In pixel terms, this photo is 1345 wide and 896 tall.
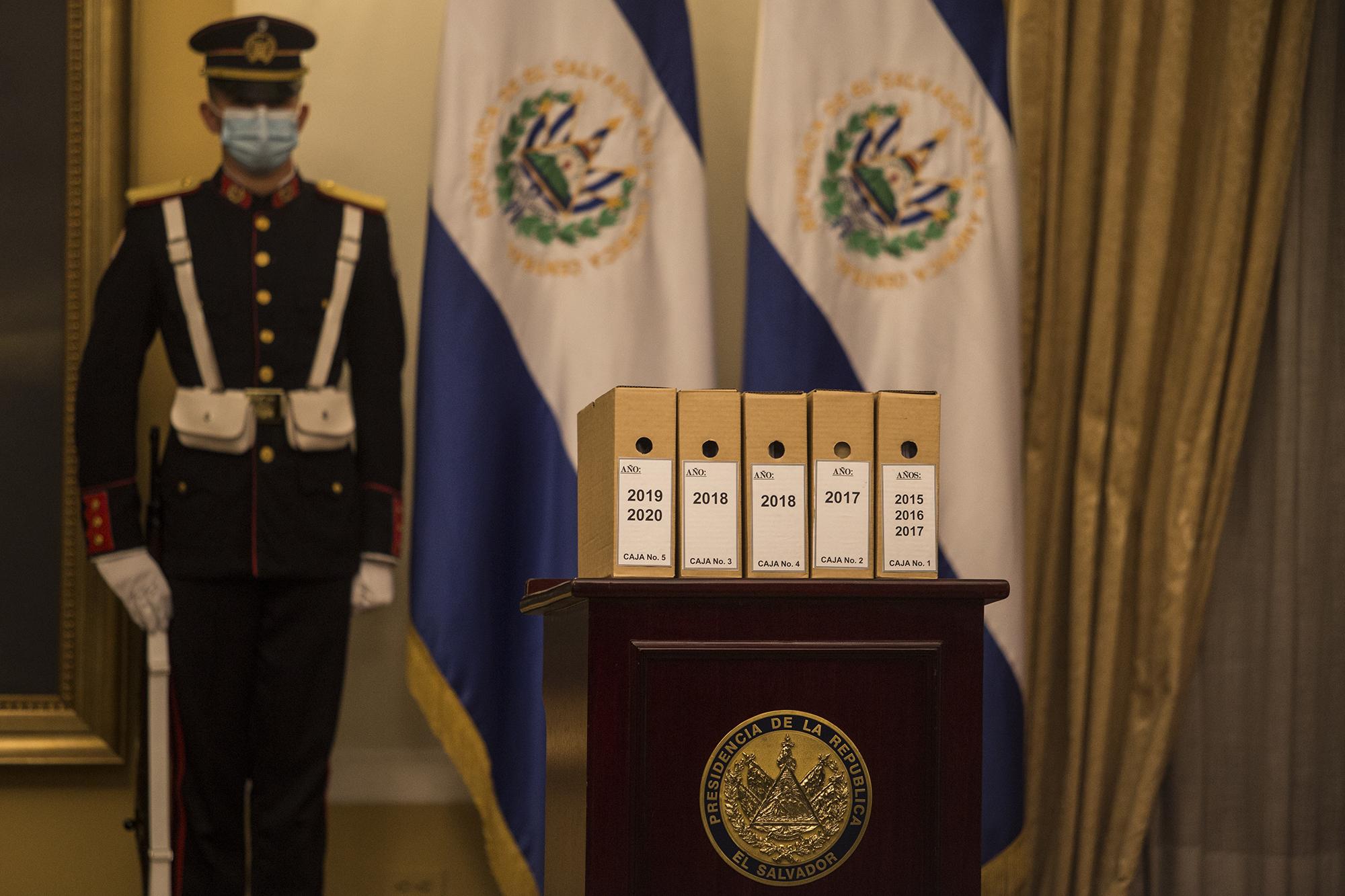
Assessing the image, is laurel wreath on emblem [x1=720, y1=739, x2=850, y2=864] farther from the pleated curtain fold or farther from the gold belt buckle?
the pleated curtain fold

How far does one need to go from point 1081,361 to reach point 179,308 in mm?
2001

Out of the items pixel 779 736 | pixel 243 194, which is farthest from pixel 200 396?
pixel 779 736

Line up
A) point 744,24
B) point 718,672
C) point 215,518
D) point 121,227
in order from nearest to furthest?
point 718,672, point 215,518, point 121,227, point 744,24

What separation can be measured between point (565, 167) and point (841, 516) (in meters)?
1.49

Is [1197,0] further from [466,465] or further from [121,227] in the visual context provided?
[121,227]

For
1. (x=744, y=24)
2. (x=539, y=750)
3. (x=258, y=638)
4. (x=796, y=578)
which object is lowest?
(x=539, y=750)

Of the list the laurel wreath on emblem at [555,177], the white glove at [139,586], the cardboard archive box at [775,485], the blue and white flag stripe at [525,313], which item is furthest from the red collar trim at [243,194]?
the cardboard archive box at [775,485]

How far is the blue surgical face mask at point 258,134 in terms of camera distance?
264cm

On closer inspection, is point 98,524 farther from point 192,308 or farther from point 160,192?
point 160,192

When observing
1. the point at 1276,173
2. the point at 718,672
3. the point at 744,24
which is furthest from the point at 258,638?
the point at 1276,173

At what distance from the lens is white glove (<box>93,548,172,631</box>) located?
2594 millimetres

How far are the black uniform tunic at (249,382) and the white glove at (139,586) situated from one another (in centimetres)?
2

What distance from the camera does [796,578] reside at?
5.65 feet

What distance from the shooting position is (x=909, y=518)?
1.77 meters
